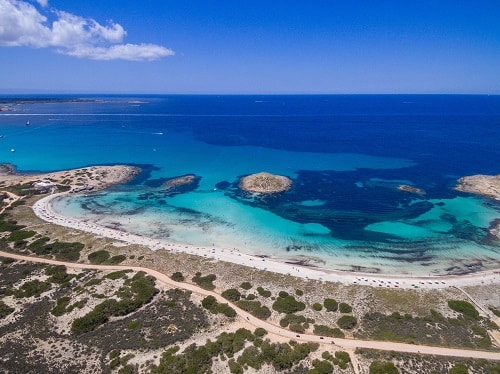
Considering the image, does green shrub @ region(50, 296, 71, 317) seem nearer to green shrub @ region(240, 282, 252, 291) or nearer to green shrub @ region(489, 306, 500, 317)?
green shrub @ region(240, 282, 252, 291)

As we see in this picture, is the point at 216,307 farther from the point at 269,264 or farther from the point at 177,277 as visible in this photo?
the point at 269,264

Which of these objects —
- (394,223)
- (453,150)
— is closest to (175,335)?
(394,223)

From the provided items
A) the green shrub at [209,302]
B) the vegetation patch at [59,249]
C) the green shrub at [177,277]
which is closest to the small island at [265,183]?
the green shrub at [177,277]

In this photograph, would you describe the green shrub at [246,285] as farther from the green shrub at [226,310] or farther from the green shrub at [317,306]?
the green shrub at [317,306]

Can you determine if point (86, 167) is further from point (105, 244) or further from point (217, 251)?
point (217, 251)

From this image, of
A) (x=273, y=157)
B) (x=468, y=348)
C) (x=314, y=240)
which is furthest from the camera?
(x=273, y=157)

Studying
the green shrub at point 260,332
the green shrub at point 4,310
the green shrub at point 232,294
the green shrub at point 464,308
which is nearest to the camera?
the green shrub at point 260,332

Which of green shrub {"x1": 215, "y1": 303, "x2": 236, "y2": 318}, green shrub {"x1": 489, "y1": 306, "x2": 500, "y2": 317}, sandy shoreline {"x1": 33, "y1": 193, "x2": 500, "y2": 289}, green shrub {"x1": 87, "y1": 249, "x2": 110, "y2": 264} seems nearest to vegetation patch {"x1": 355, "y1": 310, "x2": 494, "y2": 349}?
green shrub {"x1": 489, "y1": 306, "x2": 500, "y2": 317}
